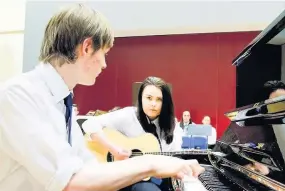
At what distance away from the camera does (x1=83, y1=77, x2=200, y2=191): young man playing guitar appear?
3.28m

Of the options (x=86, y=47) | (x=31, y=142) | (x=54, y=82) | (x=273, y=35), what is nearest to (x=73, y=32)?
(x=86, y=47)

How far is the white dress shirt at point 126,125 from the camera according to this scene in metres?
3.28

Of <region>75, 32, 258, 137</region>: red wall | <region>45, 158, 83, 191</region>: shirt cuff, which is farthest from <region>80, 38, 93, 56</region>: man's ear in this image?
<region>75, 32, 258, 137</region>: red wall

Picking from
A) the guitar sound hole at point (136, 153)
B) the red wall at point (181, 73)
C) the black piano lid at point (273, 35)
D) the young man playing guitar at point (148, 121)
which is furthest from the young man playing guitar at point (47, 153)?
the red wall at point (181, 73)

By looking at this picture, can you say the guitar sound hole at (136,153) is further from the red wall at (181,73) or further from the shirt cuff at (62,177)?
the shirt cuff at (62,177)

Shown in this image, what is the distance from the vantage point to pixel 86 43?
3.77ft

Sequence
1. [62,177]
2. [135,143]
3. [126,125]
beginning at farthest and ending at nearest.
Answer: [126,125]
[135,143]
[62,177]

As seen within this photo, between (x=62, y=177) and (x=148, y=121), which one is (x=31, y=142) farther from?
(x=148, y=121)

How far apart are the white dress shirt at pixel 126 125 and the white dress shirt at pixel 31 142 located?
2.24 metres

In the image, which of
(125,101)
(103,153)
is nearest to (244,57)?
(103,153)

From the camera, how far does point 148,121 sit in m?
3.31

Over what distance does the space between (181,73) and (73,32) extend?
3999mm

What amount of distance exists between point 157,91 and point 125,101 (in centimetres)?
164

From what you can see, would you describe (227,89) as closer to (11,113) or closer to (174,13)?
(174,13)
